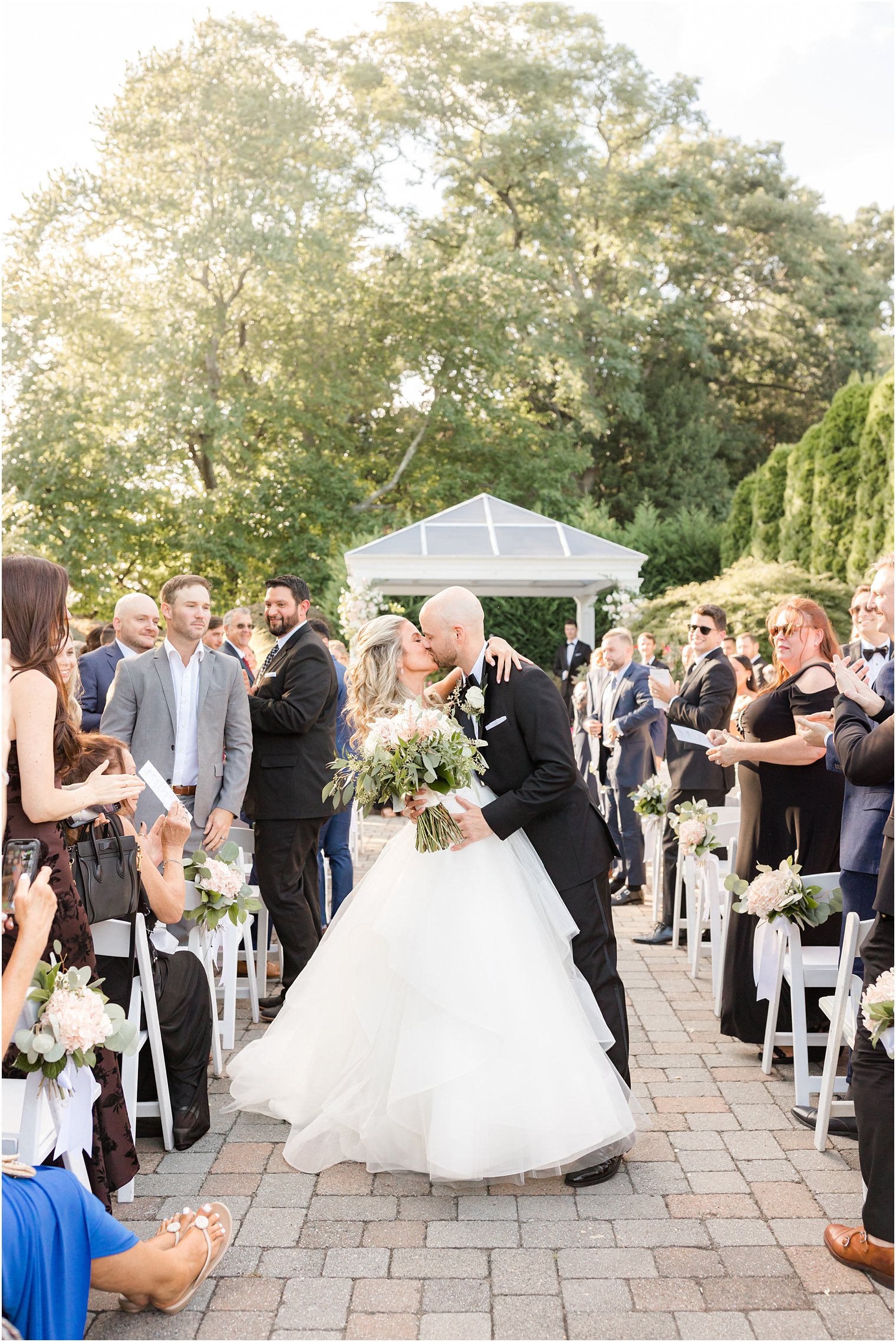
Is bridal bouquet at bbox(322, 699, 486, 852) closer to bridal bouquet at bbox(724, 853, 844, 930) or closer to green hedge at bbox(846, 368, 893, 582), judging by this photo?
bridal bouquet at bbox(724, 853, 844, 930)

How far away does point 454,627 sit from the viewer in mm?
3965

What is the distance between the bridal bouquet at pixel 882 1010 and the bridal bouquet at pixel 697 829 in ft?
9.97

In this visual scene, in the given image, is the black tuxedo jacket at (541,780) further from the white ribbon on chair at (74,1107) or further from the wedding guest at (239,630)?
the wedding guest at (239,630)

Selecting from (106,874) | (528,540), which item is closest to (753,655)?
(528,540)

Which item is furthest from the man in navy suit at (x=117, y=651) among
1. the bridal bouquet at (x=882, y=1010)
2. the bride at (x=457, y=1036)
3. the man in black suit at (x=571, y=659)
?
the man in black suit at (x=571, y=659)

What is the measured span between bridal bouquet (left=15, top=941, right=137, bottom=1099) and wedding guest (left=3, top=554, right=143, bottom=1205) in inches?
9.2

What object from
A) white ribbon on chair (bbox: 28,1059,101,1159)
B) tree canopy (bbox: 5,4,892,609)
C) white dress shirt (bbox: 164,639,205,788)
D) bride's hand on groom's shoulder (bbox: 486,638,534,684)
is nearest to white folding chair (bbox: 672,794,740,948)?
bride's hand on groom's shoulder (bbox: 486,638,534,684)

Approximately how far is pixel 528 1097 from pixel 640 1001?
2558mm

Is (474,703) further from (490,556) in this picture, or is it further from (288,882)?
(490,556)

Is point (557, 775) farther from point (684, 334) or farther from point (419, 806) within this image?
point (684, 334)

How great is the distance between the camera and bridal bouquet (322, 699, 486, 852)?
3.69 meters

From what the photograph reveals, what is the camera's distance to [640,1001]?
5.87 m

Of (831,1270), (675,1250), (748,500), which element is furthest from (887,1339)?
(748,500)

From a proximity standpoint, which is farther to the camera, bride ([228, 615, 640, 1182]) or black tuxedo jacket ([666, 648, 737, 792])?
black tuxedo jacket ([666, 648, 737, 792])
